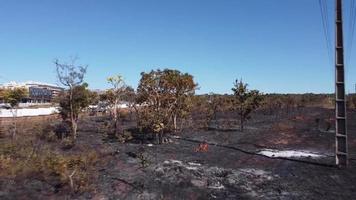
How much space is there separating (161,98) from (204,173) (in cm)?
1012

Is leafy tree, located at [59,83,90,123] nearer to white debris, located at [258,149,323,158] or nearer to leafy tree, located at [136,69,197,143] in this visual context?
leafy tree, located at [136,69,197,143]

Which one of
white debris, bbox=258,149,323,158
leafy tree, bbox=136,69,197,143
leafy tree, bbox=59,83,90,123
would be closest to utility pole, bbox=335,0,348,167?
white debris, bbox=258,149,323,158

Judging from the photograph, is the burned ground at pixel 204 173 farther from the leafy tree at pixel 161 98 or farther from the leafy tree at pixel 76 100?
the leafy tree at pixel 76 100

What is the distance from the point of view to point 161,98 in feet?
79.5

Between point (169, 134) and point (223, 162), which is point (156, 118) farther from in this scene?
point (223, 162)

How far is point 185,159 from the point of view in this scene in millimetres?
17594

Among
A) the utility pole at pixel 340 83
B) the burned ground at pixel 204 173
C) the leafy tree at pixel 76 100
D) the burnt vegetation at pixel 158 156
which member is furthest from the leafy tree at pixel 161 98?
the utility pole at pixel 340 83

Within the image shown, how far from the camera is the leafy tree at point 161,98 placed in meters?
22.6

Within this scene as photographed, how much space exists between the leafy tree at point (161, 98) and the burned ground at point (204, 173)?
1225mm

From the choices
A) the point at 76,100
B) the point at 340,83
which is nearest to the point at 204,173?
the point at 340,83

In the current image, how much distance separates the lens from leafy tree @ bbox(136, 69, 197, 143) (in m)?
22.6

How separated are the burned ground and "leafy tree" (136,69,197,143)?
4.02 ft

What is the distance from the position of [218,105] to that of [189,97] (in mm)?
12793

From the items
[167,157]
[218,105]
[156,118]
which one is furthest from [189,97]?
[218,105]
